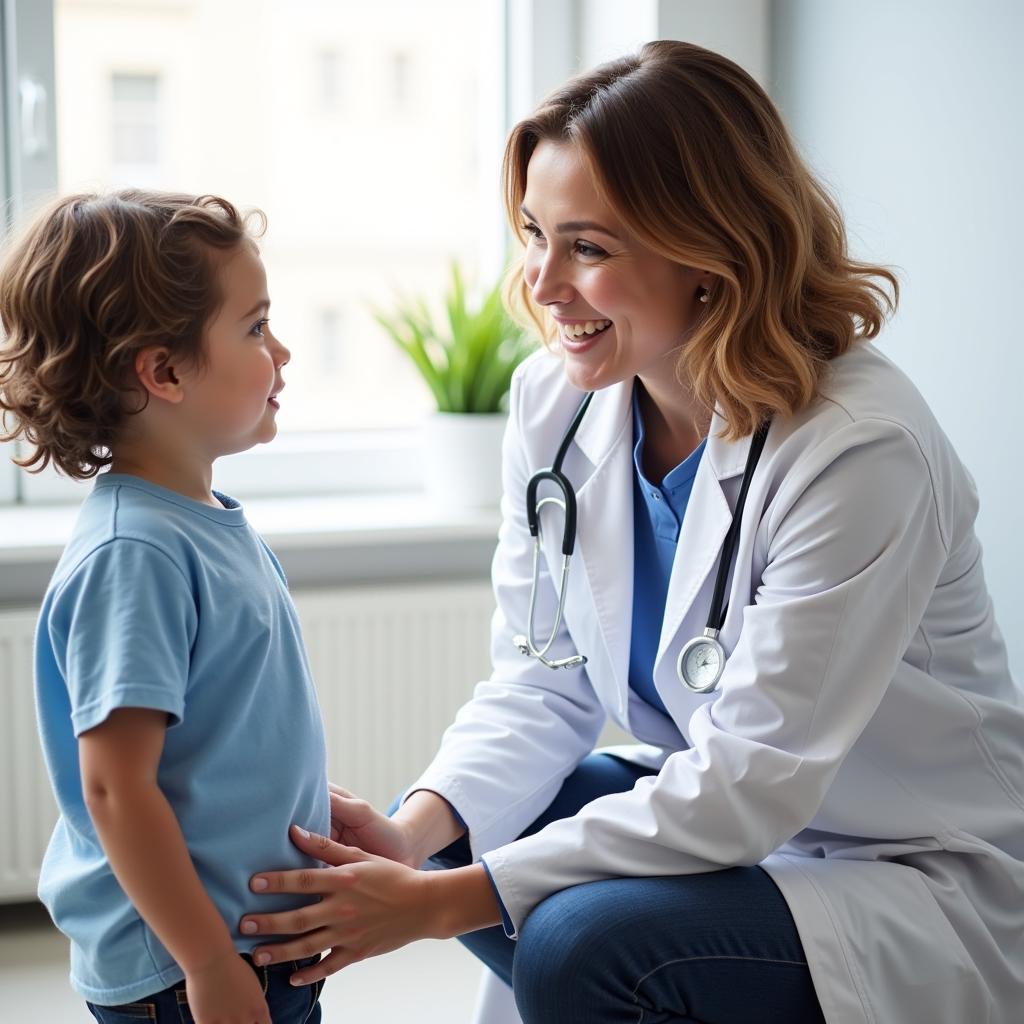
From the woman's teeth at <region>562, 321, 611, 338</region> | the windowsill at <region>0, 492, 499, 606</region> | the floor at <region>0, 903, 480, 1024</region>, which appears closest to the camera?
the woman's teeth at <region>562, 321, 611, 338</region>

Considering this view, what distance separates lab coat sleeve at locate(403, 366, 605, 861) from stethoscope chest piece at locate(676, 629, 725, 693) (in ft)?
0.87

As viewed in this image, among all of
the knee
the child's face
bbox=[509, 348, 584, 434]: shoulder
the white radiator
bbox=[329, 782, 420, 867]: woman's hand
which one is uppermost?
the child's face

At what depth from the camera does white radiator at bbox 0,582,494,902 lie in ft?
7.34

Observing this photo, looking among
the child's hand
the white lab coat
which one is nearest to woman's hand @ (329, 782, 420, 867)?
the white lab coat

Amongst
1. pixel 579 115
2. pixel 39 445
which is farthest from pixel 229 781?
pixel 579 115

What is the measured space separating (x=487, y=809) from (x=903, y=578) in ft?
1.79

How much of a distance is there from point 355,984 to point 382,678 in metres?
0.51

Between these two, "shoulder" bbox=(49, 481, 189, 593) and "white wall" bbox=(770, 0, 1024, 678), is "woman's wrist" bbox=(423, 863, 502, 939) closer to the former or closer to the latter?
"shoulder" bbox=(49, 481, 189, 593)

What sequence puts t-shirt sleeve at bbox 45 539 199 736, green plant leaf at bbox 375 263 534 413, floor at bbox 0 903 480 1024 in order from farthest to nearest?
green plant leaf at bbox 375 263 534 413 < floor at bbox 0 903 480 1024 < t-shirt sleeve at bbox 45 539 199 736

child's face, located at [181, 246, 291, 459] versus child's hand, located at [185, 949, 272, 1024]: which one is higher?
child's face, located at [181, 246, 291, 459]

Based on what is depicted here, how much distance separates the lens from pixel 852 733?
1.24 metres

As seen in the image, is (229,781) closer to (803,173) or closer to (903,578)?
(903,578)

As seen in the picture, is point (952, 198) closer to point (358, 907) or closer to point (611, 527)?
point (611, 527)

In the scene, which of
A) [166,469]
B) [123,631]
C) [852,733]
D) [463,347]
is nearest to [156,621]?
[123,631]
